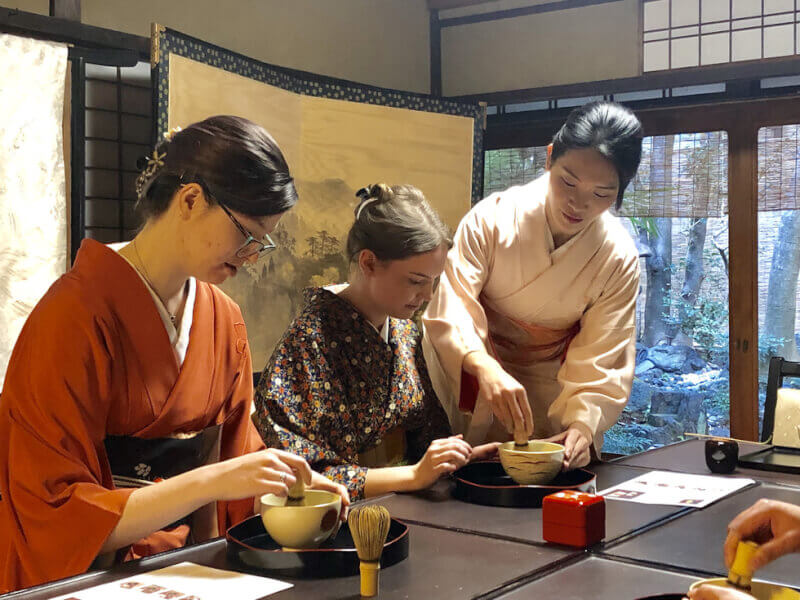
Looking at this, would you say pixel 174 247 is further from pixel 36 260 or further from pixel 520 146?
pixel 520 146

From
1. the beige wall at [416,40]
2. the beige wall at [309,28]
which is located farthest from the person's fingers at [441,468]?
the beige wall at [416,40]

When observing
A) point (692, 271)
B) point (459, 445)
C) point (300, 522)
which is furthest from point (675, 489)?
point (692, 271)

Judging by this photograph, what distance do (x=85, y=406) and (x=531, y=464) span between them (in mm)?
960

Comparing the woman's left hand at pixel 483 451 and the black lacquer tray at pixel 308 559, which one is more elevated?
the woman's left hand at pixel 483 451

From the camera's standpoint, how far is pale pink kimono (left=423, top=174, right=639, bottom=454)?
2.63 metres

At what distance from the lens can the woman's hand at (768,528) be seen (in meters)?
1.30

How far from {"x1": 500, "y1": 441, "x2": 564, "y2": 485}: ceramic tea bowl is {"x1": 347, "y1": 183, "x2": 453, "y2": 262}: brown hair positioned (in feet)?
2.01

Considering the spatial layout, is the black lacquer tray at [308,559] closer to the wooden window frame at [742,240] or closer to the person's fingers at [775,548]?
the person's fingers at [775,548]

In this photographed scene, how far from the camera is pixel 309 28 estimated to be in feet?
17.1

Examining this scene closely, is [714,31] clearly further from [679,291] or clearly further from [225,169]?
[225,169]

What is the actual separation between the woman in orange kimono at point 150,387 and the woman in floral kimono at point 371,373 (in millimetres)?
156

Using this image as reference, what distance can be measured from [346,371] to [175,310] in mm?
535

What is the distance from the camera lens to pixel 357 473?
218 centimetres

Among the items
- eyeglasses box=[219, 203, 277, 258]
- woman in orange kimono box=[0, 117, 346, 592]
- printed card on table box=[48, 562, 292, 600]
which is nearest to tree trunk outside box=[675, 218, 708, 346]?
woman in orange kimono box=[0, 117, 346, 592]
